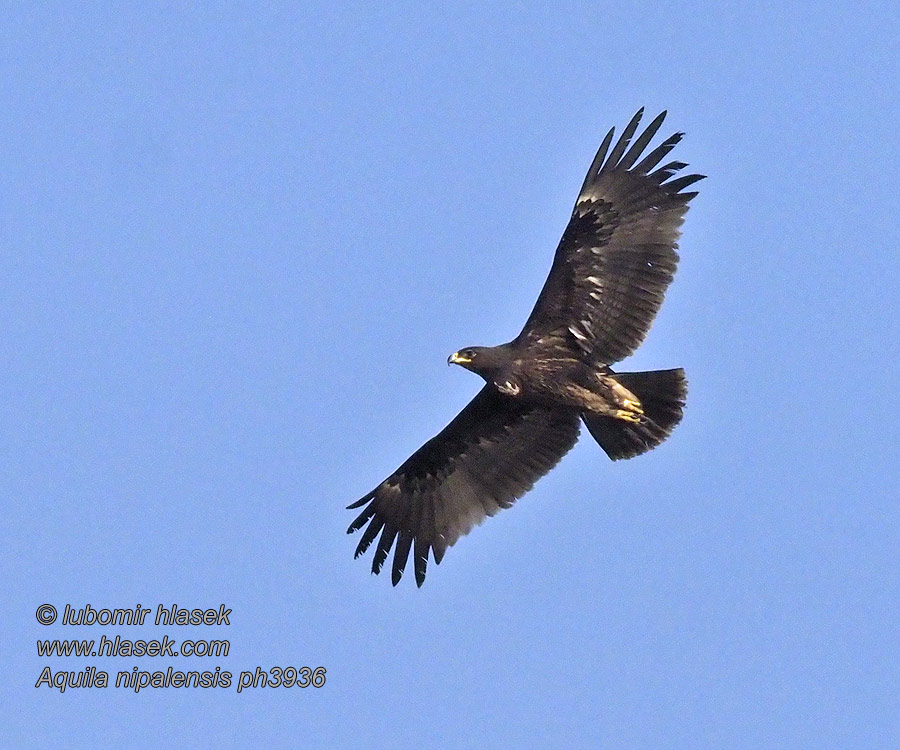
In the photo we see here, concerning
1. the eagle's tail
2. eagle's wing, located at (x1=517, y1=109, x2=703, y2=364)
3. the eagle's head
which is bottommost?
the eagle's tail

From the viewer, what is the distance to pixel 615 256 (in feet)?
61.3

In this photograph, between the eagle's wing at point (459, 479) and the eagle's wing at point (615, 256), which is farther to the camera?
the eagle's wing at point (459, 479)

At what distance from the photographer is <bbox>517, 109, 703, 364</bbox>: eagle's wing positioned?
18.6 meters

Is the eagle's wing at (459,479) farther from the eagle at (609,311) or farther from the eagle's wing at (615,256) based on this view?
the eagle's wing at (615,256)

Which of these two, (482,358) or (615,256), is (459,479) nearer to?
(482,358)

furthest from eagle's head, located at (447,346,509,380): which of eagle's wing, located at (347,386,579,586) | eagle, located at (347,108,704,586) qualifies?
eagle's wing, located at (347,386,579,586)

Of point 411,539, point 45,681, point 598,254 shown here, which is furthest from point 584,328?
point 45,681

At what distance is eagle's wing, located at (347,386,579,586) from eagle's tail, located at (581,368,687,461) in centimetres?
75

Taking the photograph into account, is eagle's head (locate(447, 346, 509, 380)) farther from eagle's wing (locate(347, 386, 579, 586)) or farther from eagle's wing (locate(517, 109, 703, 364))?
eagle's wing (locate(347, 386, 579, 586))

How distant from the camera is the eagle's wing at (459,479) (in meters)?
19.9

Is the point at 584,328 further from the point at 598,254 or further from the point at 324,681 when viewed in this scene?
the point at 324,681

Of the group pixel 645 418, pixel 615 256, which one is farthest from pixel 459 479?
pixel 615 256

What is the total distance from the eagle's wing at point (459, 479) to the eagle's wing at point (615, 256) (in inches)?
56.8

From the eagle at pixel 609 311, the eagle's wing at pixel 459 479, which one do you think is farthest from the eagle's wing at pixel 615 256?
the eagle's wing at pixel 459 479
